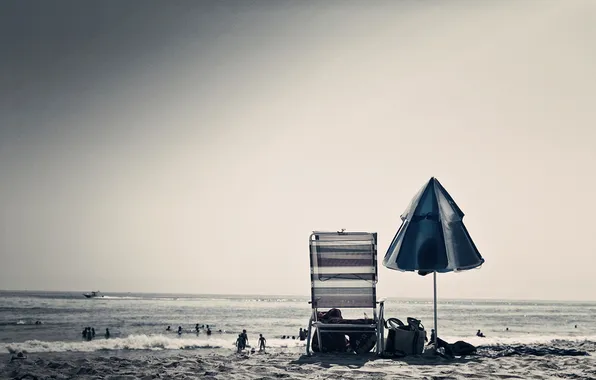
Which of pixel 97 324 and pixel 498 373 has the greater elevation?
pixel 498 373

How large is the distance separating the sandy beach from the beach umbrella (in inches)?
42.9

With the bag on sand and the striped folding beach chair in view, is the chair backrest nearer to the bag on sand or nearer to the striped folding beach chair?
the striped folding beach chair

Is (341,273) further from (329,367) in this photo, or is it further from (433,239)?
(329,367)

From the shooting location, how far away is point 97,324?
107ft

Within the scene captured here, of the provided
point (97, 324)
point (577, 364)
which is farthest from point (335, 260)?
point (97, 324)

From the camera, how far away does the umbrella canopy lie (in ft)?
24.8

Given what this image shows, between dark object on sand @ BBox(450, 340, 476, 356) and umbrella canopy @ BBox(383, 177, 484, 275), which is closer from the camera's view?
dark object on sand @ BBox(450, 340, 476, 356)

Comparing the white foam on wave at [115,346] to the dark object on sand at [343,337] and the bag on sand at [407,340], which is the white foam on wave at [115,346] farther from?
the bag on sand at [407,340]

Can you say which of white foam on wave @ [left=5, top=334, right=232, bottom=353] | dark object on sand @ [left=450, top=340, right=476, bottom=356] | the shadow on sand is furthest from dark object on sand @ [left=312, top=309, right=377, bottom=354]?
white foam on wave @ [left=5, top=334, right=232, bottom=353]

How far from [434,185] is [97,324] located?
97.2 ft

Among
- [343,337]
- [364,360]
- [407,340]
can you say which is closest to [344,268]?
[343,337]

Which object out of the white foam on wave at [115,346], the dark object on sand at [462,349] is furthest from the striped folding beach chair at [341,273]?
the white foam on wave at [115,346]

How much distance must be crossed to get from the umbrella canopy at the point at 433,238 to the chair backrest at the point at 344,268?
338 mm

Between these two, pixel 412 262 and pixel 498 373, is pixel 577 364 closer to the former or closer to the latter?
pixel 498 373
